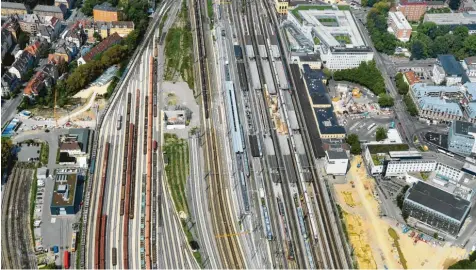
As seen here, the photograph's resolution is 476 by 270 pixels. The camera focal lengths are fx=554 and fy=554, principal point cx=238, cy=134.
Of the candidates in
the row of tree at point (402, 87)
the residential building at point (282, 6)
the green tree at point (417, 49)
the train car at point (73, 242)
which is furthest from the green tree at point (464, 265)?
the residential building at point (282, 6)

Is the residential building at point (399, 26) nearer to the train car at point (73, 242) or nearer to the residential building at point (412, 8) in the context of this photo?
the residential building at point (412, 8)

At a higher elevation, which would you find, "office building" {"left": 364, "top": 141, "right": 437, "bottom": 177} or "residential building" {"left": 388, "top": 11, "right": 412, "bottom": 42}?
"residential building" {"left": 388, "top": 11, "right": 412, "bottom": 42}

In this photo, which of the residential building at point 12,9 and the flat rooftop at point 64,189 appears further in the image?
the residential building at point 12,9

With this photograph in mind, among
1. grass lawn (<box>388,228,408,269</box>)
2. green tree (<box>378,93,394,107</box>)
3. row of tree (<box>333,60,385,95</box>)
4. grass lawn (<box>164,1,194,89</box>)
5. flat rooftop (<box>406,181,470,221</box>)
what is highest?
grass lawn (<box>164,1,194,89</box>)

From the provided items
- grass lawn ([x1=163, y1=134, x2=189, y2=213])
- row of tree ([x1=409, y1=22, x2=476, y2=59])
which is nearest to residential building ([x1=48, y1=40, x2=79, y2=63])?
grass lawn ([x1=163, y1=134, x2=189, y2=213])

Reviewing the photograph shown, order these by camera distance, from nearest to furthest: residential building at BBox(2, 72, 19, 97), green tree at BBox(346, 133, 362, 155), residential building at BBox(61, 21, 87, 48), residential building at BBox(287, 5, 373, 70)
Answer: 1. green tree at BBox(346, 133, 362, 155)
2. residential building at BBox(2, 72, 19, 97)
3. residential building at BBox(287, 5, 373, 70)
4. residential building at BBox(61, 21, 87, 48)

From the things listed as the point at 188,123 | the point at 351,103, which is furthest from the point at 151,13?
the point at 351,103

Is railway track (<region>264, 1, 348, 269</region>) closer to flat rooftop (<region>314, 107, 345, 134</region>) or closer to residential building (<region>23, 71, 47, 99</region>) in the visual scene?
flat rooftop (<region>314, 107, 345, 134</region>)

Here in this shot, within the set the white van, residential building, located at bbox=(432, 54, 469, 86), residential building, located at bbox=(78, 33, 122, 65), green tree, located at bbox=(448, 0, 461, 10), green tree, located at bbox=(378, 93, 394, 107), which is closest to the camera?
the white van
